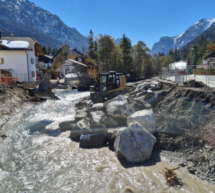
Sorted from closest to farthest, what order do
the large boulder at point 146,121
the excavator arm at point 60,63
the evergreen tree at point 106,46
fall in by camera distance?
the large boulder at point 146,121
the excavator arm at point 60,63
the evergreen tree at point 106,46

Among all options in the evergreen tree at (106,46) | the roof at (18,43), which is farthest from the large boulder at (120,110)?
the evergreen tree at (106,46)

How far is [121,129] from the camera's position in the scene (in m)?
7.39

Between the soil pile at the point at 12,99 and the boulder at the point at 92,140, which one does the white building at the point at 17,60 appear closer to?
the soil pile at the point at 12,99

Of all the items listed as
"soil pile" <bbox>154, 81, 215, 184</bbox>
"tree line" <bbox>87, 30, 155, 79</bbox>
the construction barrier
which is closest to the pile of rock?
"soil pile" <bbox>154, 81, 215, 184</bbox>


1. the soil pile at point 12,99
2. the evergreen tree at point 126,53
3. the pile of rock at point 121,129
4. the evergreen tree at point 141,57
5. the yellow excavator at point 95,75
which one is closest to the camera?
the pile of rock at point 121,129

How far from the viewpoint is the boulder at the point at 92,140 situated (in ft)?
26.7

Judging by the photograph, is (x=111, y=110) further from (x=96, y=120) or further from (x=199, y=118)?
(x=199, y=118)

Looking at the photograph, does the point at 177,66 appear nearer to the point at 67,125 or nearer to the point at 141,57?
the point at 67,125

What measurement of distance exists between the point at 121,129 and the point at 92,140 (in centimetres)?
169

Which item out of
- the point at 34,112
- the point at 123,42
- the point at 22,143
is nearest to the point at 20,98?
the point at 34,112

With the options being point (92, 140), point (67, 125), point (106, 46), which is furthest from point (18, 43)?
point (92, 140)

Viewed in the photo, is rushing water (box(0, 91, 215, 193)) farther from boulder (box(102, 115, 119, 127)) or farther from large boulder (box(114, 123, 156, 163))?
boulder (box(102, 115, 119, 127))

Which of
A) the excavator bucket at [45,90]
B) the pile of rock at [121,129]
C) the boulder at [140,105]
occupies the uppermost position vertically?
the excavator bucket at [45,90]

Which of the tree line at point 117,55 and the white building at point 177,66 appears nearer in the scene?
the white building at point 177,66
